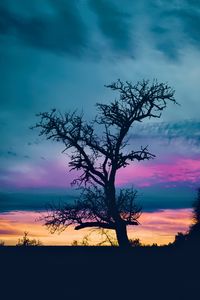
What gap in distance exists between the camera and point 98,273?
53.3 ft

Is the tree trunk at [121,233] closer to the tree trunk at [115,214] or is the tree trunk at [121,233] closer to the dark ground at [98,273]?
the tree trunk at [115,214]

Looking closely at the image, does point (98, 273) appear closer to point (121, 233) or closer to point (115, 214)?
point (121, 233)

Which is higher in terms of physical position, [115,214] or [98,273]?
[115,214]

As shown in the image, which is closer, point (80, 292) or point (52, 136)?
point (80, 292)

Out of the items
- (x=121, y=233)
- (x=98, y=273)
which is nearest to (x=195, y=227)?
(x=121, y=233)

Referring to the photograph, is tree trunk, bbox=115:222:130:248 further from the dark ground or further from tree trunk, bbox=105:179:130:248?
the dark ground

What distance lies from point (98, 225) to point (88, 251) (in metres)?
4.31

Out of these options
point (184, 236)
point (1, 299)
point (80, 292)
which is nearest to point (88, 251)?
point (80, 292)

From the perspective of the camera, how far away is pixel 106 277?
52.4ft

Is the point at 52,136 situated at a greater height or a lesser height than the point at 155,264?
greater

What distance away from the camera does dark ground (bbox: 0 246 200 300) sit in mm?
14859

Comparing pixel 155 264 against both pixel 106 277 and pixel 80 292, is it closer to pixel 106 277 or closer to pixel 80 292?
pixel 106 277

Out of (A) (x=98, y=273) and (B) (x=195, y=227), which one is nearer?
(A) (x=98, y=273)

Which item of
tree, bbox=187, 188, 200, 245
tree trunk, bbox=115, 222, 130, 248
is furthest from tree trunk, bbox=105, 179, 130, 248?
tree, bbox=187, 188, 200, 245
